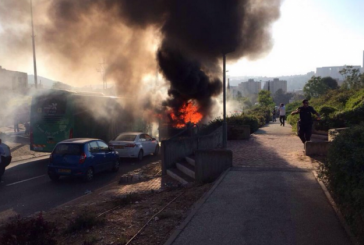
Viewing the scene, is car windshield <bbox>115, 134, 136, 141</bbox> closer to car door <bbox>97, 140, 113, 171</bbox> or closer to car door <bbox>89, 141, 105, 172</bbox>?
car door <bbox>97, 140, 113, 171</bbox>

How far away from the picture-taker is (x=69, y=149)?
1033cm

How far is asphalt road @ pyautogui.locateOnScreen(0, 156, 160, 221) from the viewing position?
754cm

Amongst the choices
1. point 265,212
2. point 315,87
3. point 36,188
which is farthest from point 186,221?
point 315,87

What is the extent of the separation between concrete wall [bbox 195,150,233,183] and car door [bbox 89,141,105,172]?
13.4ft

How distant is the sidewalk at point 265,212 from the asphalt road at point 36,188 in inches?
157

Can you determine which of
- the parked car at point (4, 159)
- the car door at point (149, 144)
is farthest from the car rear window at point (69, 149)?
the car door at point (149, 144)

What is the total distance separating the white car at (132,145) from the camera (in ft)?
45.6

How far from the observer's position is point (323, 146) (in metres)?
9.04

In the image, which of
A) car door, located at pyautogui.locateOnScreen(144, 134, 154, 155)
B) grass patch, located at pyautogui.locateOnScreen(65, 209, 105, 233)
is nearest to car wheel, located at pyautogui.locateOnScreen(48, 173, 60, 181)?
car door, located at pyautogui.locateOnScreen(144, 134, 154, 155)

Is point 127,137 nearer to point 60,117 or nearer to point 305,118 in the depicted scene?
point 60,117

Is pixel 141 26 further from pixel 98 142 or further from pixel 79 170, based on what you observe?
pixel 79 170

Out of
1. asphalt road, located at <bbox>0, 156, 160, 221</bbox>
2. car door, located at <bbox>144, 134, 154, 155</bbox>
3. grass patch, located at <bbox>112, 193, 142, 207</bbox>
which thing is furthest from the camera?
car door, located at <bbox>144, 134, 154, 155</bbox>

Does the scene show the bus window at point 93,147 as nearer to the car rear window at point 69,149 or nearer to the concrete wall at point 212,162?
the car rear window at point 69,149

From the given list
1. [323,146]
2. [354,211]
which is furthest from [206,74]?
[354,211]
